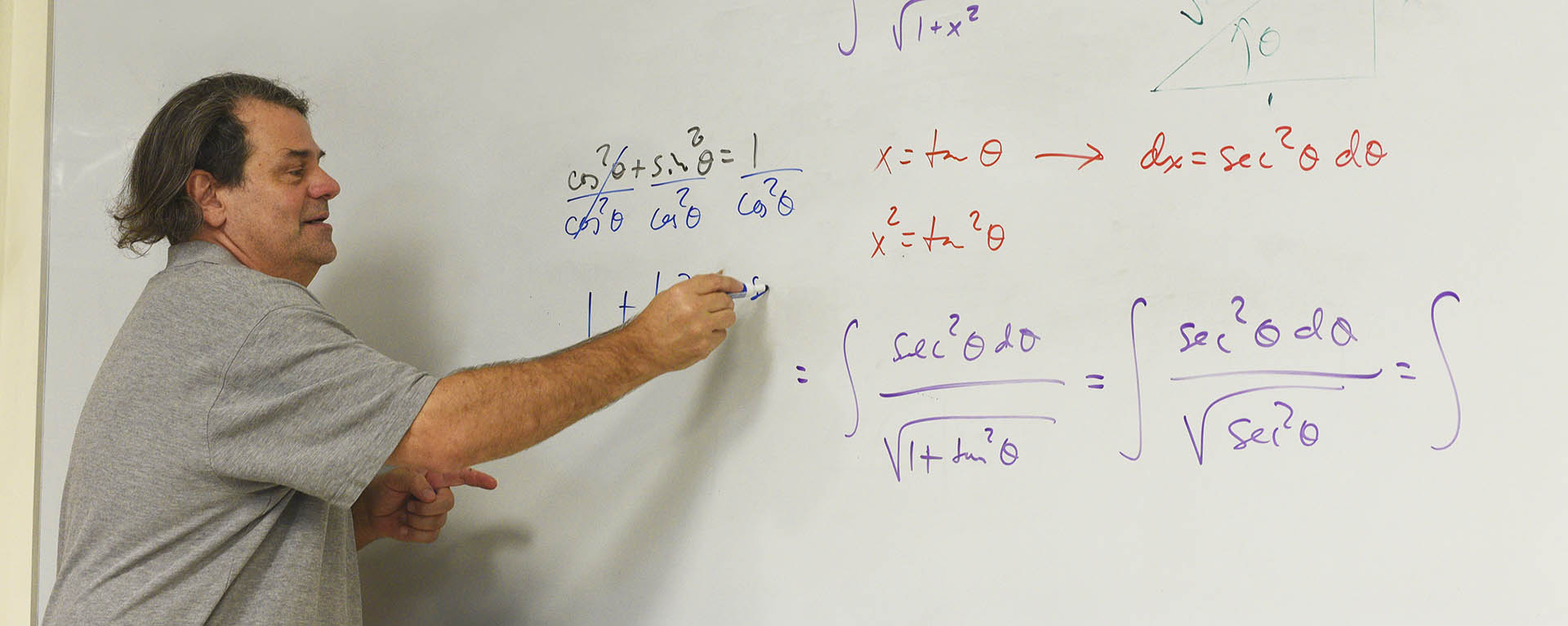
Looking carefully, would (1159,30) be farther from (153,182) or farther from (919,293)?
(153,182)

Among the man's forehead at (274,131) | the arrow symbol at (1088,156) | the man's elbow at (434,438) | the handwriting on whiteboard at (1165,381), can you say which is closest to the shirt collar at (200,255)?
the man's forehead at (274,131)

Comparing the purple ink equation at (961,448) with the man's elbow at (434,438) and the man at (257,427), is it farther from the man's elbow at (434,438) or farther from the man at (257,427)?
the man's elbow at (434,438)

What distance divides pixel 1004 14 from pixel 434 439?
646mm

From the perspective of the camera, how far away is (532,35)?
1318mm

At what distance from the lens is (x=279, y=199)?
3.89 feet

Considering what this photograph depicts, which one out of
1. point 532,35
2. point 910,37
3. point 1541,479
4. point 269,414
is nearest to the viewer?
point 1541,479

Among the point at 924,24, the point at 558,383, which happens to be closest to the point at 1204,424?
the point at 924,24

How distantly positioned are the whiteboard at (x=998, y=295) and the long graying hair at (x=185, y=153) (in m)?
0.26

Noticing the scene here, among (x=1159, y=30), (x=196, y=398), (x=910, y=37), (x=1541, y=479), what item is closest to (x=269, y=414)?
(x=196, y=398)

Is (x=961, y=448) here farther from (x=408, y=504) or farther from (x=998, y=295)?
(x=408, y=504)

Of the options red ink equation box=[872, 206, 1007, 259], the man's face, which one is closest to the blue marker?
red ink equation box=[872, 206, 1007, 259]

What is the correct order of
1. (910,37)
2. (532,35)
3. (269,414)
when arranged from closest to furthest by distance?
(269,414) → (910,37) → (532,35)

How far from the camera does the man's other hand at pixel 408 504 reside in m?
1.27

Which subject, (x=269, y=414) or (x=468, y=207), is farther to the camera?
(x=468, y=207)
